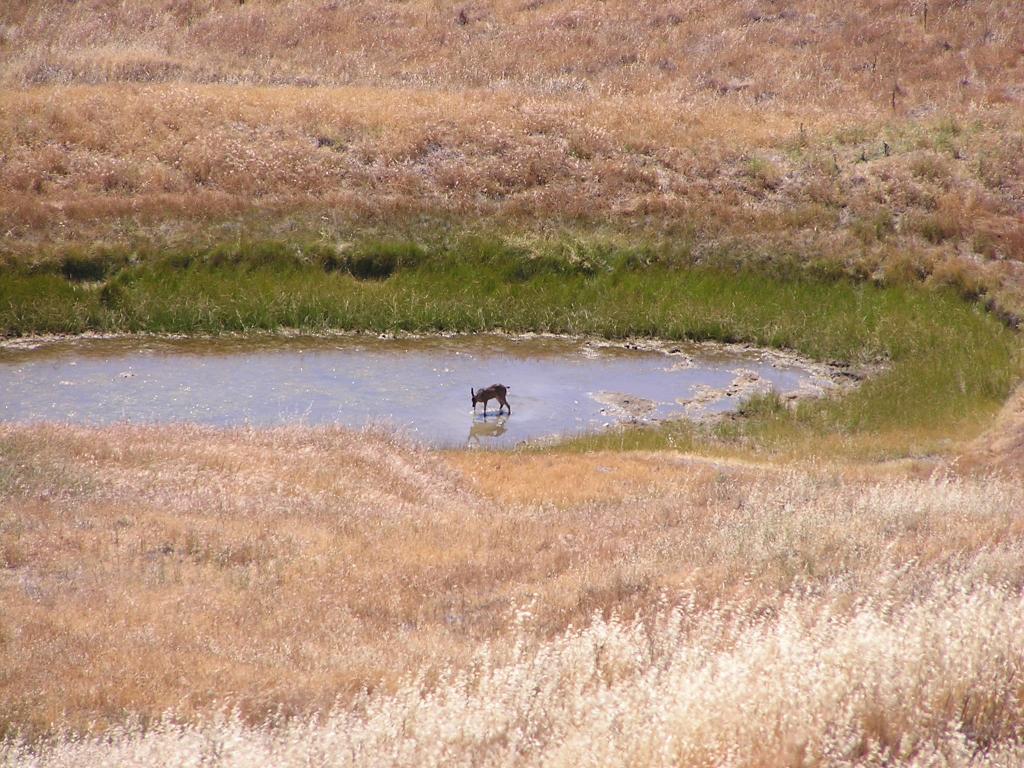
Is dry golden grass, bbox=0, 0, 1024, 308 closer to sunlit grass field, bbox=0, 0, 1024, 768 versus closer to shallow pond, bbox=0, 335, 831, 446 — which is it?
sunlit grass field, bbox=0, 0, 1024, 768

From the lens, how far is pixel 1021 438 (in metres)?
18.9

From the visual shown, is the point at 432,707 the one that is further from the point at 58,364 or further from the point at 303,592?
the point at 58,364

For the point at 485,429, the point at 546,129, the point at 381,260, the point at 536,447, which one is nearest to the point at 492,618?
the point at 536,447

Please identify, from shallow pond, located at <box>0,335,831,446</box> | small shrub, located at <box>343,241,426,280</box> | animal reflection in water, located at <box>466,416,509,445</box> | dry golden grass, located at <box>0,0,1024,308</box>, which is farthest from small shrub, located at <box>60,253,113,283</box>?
animal reflection in water, located at <box>466,416,509,445</box>

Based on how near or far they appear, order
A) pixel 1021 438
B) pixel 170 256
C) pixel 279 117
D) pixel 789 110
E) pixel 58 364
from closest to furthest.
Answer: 1. pixel 1021 438
2. pixel 58 364
3. pixel 170 256
4. pixel 279 117
5. pixel 789 110

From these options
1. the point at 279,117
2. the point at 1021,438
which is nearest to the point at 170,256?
the point at 279,117

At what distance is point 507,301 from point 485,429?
1004 cm

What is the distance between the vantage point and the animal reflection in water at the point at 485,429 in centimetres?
2414

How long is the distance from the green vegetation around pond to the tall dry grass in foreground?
48.3ft

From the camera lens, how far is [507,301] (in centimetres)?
3425

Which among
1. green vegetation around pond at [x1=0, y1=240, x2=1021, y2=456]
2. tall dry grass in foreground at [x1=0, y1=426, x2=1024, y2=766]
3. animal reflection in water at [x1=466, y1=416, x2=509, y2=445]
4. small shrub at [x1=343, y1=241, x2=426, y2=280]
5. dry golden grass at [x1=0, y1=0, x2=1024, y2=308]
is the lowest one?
animal reflection in water at [x1=466, y1=416, x2=509, y2=445]

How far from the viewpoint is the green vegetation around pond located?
31266 millimetres

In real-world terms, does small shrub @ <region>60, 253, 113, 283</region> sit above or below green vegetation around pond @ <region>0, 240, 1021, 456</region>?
above

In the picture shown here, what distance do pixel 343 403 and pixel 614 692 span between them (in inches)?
775
